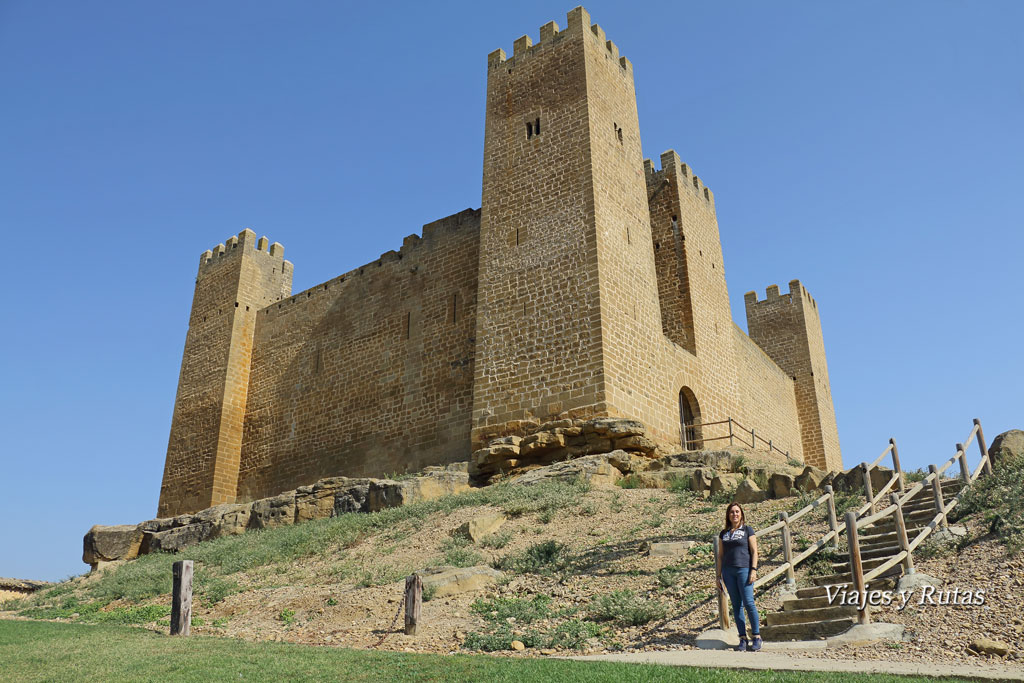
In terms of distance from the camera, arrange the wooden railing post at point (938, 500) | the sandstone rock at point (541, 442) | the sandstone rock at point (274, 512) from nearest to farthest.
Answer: the wooden railing post at point (938, 500) < the sandstone rock at point (541, 442) < the sandstone rock at point (274, 512)

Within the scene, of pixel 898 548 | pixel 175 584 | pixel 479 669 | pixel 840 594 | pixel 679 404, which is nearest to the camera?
pixel 479 669

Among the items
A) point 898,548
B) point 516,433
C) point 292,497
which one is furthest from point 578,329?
point 898,548

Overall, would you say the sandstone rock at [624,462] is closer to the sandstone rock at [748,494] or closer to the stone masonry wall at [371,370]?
the sandstone rock at [748,494]

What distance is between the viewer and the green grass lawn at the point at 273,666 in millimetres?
6152

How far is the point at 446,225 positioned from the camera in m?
21.7

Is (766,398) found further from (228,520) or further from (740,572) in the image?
(740,572)

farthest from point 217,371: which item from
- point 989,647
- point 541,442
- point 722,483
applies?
point 989,647

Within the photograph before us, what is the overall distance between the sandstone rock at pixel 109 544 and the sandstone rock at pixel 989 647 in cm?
1746

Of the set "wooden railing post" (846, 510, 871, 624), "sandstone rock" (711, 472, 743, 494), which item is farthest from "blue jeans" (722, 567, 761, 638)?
"sandstone rock" (711, 472, 743, 494)

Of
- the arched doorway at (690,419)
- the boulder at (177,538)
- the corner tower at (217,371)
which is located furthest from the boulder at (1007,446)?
the corner tower at (217,371)

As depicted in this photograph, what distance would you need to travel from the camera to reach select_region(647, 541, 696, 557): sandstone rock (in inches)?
390

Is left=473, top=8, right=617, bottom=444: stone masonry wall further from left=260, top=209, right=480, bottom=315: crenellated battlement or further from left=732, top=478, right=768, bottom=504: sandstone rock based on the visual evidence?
left=732, top=478, right=768, bottom=504: sandstone rock

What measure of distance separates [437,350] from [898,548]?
44.3 ft

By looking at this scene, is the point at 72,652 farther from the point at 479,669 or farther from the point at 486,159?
the point at 486,159
